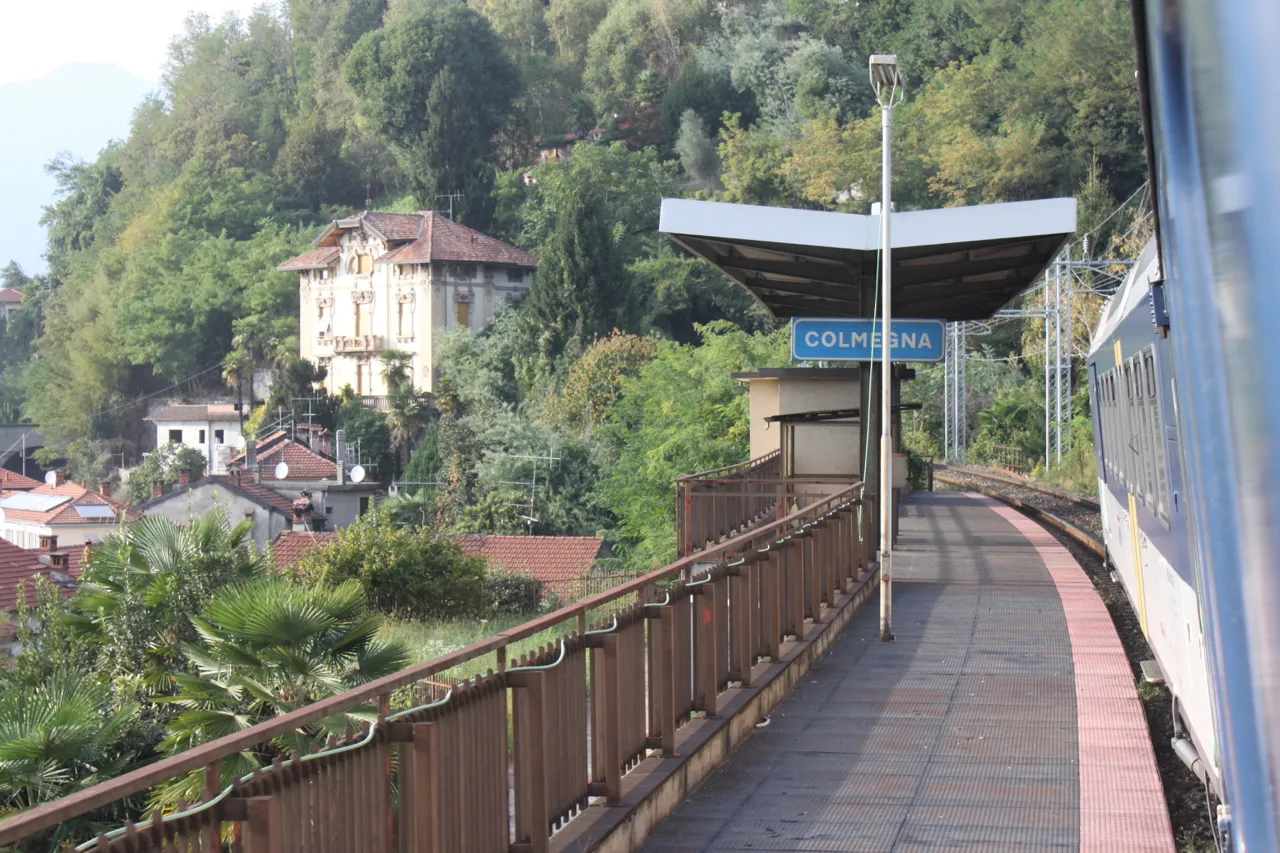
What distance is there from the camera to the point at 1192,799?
7730 millimetres

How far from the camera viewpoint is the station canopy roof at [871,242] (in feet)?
45.6

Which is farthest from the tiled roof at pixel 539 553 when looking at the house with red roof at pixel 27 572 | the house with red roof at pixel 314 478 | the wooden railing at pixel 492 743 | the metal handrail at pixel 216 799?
the metal handrail at pixel 216 799

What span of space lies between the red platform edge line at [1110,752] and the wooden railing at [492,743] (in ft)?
6.74

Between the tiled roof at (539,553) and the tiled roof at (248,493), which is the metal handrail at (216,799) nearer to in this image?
the tiled roof at (539,553)

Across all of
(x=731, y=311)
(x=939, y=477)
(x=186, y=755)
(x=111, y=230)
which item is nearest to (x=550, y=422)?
(x=731, y=311)

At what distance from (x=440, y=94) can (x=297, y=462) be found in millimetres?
29243

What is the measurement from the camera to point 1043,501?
103ft

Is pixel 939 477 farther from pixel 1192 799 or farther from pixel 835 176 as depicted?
pixel 1192 799

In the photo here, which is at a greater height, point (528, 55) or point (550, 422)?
point (528, 55)

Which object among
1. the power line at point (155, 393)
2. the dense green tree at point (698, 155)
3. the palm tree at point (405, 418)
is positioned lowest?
the palm tree at point (405, 418)

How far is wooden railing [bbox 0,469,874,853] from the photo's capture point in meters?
3.46

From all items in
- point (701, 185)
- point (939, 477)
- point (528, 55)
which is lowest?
point (939, 477)

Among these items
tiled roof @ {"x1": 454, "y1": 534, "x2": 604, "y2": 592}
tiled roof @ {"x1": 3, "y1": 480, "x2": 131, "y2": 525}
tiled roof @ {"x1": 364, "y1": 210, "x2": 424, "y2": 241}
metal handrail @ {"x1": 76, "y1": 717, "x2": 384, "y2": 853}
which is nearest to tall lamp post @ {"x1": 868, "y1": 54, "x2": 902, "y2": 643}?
metal handrail @ {"x1": 76, "y1": 717, "x2": 384, "y2": 853}

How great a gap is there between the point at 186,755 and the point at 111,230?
12741cm
